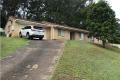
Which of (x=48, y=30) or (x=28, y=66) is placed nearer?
(x=28, y=66)

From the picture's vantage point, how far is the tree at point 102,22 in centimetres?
4278

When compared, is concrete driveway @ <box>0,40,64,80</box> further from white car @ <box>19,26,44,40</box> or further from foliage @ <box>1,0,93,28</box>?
foliage @ <box>1,0,93,28</box>

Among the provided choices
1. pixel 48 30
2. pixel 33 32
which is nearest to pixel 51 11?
pixel 48 30

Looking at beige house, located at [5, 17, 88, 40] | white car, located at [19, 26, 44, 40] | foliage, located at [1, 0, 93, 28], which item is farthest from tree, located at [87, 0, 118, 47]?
foliage, located at [1, 0, 93, 28]

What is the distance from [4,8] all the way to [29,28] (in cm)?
2052

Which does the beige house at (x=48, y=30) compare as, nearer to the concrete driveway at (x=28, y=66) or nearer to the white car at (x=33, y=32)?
the white car at (x=33, y=32)

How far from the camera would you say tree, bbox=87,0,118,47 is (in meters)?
42.8

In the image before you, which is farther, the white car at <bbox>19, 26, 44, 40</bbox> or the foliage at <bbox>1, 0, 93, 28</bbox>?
the foliage at <bbox>1, 0, 93, 28</bbox>

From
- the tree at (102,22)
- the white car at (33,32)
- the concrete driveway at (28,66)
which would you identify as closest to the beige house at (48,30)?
the white car at (33,32)

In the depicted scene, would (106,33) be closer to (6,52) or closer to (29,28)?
(29,28)

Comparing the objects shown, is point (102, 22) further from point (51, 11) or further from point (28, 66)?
point (28, 66)

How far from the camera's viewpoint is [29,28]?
41.3 metres

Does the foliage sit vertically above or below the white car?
above

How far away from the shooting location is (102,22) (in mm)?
43969
